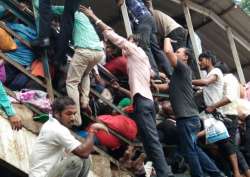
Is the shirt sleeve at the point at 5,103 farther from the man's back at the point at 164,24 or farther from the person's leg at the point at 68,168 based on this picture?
the man's back at the point at 164,24

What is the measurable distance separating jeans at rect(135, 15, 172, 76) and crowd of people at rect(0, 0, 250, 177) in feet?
0.05

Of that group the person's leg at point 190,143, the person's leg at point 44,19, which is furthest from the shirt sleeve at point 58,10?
the person's leg at point 190,143

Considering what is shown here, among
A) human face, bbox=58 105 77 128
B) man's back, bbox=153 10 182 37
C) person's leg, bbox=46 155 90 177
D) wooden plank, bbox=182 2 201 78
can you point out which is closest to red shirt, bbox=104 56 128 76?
man's back, bbox=153 10 182 37

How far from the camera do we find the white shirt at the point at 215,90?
8.91 m

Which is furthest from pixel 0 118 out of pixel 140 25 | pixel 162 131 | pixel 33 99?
pixel 140 25

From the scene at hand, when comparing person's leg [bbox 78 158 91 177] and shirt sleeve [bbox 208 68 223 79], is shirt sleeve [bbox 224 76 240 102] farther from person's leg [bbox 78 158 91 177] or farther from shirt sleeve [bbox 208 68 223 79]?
person's leg [bbox 78 158 91 177]

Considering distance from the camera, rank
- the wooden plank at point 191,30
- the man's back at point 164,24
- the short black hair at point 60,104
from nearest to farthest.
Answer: the short black hair at point 60,104
the man's back at point 164,24
the wooden plank at point 191,30

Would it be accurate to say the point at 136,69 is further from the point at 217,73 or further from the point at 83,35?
the point at 217,73

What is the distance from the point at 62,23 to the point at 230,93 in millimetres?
2573

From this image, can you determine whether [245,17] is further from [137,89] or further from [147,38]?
[137,89]

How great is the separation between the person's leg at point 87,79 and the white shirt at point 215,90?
1.89 metres

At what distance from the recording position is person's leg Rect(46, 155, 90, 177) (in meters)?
5.70

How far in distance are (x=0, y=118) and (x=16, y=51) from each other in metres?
1.10

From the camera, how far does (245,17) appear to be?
37.8ft
